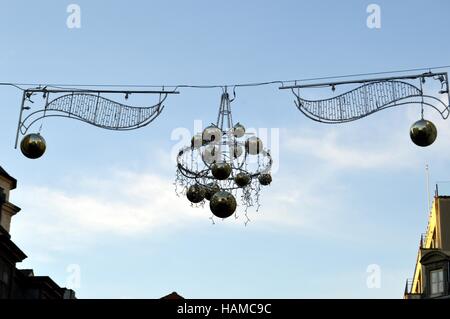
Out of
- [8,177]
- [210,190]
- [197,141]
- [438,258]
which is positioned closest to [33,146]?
[197,141]

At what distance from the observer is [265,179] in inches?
679

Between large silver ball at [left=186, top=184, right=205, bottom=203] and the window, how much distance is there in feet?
110

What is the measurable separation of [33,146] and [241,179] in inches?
167

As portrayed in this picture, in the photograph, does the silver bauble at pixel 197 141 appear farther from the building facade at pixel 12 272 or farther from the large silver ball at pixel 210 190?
the building facade at pixel 12 272

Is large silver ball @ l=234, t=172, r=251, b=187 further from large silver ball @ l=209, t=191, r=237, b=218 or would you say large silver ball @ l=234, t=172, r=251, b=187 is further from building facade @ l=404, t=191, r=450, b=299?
building facade @ l=404, t=191, r=450, b=299

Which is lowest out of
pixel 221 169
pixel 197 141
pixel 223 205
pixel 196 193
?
pixel 223 205

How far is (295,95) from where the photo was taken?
48.3ft

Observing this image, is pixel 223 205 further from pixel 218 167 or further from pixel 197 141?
pixel 197 141

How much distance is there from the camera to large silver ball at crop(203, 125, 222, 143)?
14977mm

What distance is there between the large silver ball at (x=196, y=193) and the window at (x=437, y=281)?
33659 mm

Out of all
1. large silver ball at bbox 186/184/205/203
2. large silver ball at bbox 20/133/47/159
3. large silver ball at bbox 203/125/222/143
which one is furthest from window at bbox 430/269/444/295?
large silver ball at bbox 20/133/47/159
